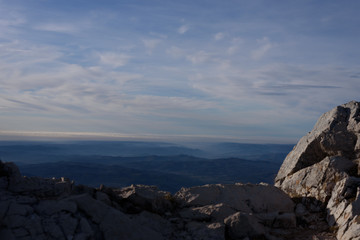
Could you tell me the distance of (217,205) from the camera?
38.2ft

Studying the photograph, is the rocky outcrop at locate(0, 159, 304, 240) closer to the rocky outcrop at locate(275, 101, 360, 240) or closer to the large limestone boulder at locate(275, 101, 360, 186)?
the rocky outcrop at locate(275, 101, 360, 240)

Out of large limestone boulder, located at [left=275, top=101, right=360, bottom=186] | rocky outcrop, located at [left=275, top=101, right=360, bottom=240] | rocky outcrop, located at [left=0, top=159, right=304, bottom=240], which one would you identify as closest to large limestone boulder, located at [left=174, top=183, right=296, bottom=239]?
rocky outcrop, located at [left=0, top=159, right=304, bottom=240]

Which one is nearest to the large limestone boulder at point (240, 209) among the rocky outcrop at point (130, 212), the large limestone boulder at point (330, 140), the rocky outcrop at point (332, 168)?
the rocky outcrop at point (130, 212)

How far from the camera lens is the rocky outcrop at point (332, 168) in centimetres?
1162

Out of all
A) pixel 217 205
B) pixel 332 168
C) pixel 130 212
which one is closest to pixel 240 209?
pixel 217 205

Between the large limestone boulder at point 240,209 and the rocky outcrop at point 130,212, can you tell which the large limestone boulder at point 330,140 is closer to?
the large limestone boulder at point 240,209

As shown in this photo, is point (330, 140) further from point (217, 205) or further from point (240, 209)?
point (217, 205)

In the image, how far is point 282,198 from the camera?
13648 millimetres

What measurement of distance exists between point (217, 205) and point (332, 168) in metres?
5.94

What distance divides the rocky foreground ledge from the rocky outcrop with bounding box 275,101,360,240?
41mm

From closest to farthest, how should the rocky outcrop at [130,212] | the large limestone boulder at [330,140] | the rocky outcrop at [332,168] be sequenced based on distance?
the rocky outcrop at [130,212] < the rocky outcrop at [332,168] < the large limestone boulder at [330,140]

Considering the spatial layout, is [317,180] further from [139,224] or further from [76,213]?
[76,213]

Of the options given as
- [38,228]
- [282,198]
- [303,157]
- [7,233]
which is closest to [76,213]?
[38,228]

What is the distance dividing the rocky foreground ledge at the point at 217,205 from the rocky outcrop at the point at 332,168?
0.14 feet
